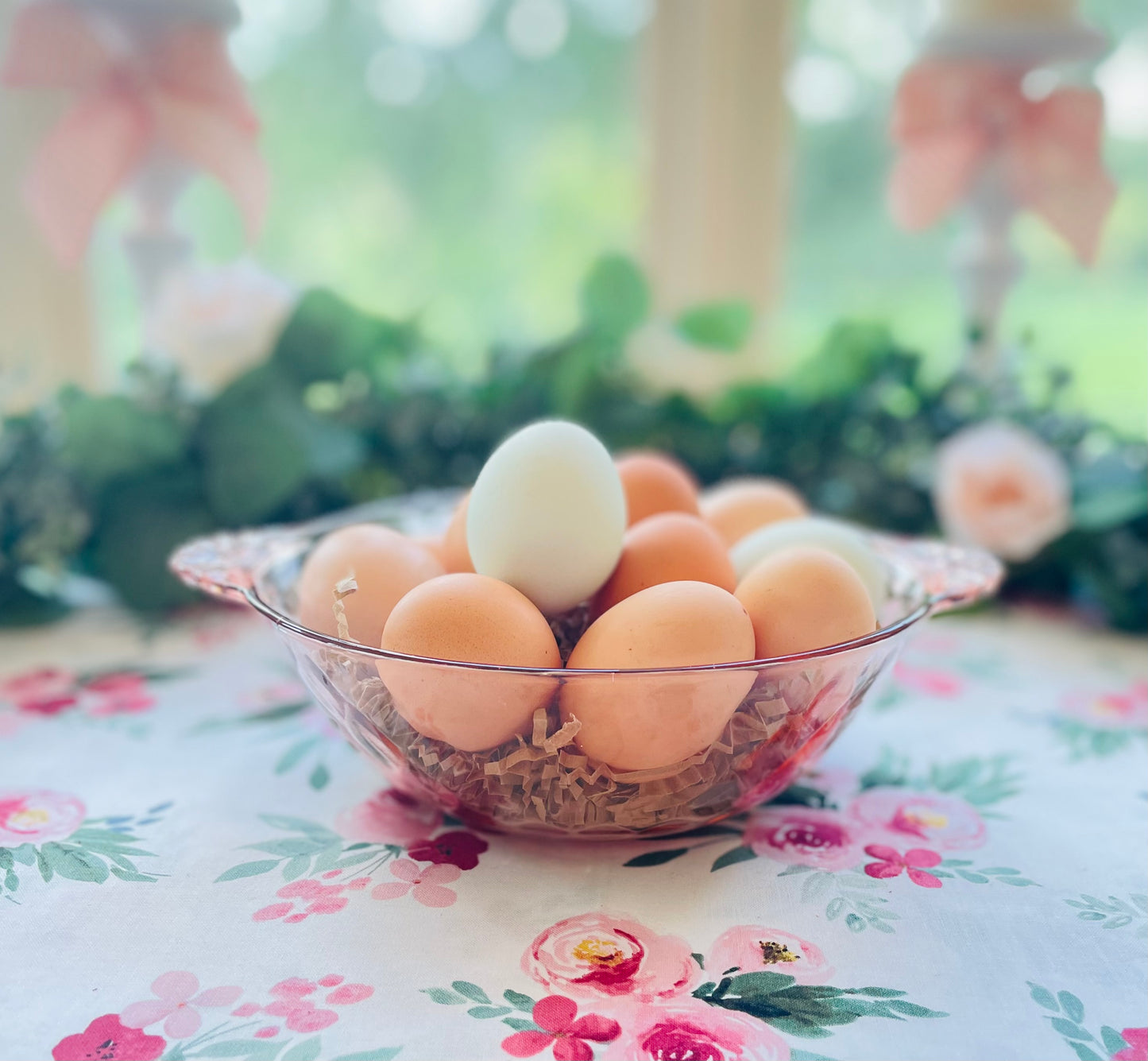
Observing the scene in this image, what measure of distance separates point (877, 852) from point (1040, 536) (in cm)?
45

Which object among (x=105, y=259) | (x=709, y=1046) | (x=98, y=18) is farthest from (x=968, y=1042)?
(x=105, y=259)

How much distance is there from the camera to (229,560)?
590 millimetres

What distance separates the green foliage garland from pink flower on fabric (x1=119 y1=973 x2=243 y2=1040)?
50cm

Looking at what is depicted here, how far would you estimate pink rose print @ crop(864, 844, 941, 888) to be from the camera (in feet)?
1.53

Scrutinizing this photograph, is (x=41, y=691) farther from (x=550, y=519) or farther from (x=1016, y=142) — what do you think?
(x=1016, y=142)

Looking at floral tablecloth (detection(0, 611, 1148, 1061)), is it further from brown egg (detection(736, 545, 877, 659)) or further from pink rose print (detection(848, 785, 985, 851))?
brown egg (detection(736, 545, 877, 659))

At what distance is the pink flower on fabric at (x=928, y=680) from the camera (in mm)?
708

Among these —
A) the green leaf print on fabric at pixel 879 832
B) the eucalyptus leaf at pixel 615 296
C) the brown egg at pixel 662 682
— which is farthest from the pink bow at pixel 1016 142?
the brown egg at pixel 662 682

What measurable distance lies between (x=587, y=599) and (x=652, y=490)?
10cm

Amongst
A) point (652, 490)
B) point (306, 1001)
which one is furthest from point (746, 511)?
point (306, 1001)

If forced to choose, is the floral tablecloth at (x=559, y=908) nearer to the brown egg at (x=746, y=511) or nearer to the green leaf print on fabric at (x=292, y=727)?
the green leaf print on fabric at (x=292, y=727)

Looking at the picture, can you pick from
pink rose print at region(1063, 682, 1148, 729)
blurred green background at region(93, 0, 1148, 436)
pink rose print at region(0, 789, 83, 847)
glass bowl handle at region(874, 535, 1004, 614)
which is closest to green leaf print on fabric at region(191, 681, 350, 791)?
pink rose print at region(0, 789, 83, 847)

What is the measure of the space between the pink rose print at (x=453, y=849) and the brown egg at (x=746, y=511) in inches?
9.8

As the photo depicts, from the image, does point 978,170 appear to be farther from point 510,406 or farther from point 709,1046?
point 709,1046
